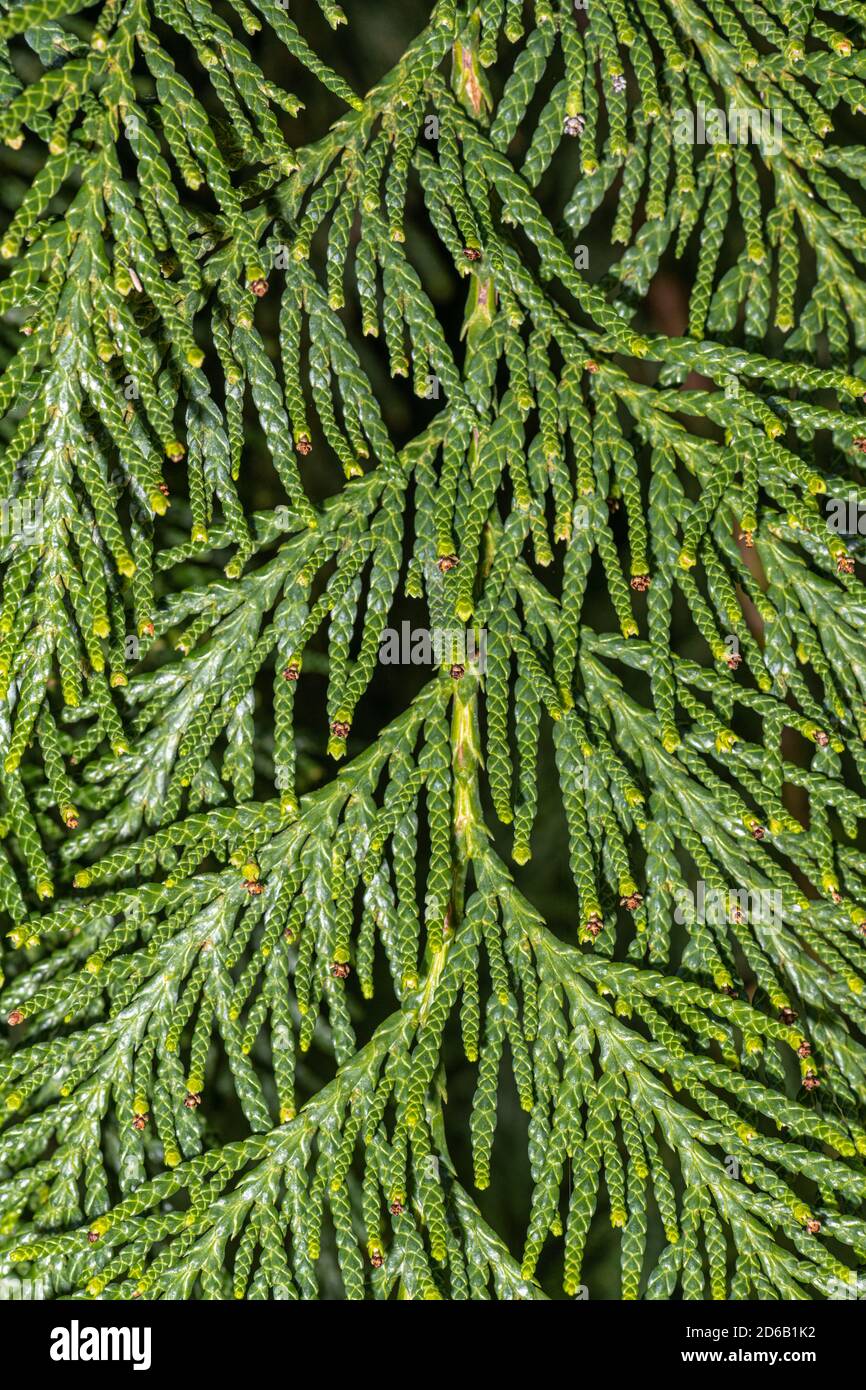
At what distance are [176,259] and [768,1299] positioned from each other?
1.71 meters

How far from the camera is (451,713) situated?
6.22 feet

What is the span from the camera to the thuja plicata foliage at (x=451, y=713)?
1.63 meters

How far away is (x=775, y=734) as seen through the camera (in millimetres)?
1737

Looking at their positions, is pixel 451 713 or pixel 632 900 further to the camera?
pixel 451 713

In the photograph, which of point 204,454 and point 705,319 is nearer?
point 204,454

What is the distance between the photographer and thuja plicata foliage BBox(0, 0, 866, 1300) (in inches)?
64.2

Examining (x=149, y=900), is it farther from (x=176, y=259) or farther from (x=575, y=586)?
(x=176, y=259)

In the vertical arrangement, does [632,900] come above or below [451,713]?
below

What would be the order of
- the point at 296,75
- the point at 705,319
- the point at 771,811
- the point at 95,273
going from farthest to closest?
the point at 296,75, the point at 705,319, the point at 771,811, the point at 95,273

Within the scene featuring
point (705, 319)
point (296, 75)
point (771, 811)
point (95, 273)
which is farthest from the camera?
point (296, 75)

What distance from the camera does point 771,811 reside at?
168 centimetres

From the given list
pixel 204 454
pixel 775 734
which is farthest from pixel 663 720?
pixel 204 454

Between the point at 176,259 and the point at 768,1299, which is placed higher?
the point at 176,259

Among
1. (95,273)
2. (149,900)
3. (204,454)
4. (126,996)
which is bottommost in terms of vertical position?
(126,996)
